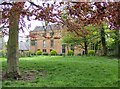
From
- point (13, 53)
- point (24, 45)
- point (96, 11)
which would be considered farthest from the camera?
point (24, 45)

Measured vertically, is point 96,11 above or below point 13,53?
above

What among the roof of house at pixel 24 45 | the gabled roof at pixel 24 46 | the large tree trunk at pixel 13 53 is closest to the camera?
the large tree trunk at pixel 13 53

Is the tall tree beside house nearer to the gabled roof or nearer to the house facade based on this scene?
the house facade

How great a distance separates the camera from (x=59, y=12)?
5148 mm

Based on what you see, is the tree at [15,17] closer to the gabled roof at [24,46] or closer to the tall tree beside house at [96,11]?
the tall tree beside house at [96,11]

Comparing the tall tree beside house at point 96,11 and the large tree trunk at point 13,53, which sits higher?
the tall tree beside house at point 96,11

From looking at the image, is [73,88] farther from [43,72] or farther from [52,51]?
[52,51]

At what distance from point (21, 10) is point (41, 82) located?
1.57 metres

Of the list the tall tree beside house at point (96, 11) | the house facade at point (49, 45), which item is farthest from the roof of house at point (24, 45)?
the tall tree beside house at point (96, 11)

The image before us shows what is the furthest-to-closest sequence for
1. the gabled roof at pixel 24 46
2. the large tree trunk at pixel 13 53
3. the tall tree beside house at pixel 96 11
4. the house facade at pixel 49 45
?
1. the gabled roof at pixel 24 46
2. the house facade at pixel 49 45
3. the large tree trunk at pixel 13 53
4. the tall tree beside house at pixel 96 11

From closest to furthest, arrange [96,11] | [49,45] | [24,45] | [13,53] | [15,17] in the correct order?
[96,11] → [15,17] → [13,53] → [49,45] → [24,45]

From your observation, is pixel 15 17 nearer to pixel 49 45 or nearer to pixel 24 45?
pixel 49 45

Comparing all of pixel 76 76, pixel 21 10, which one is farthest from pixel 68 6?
pixel 76 76

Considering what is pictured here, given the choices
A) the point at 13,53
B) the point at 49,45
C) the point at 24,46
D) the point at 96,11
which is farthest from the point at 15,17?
the point at 24,46
